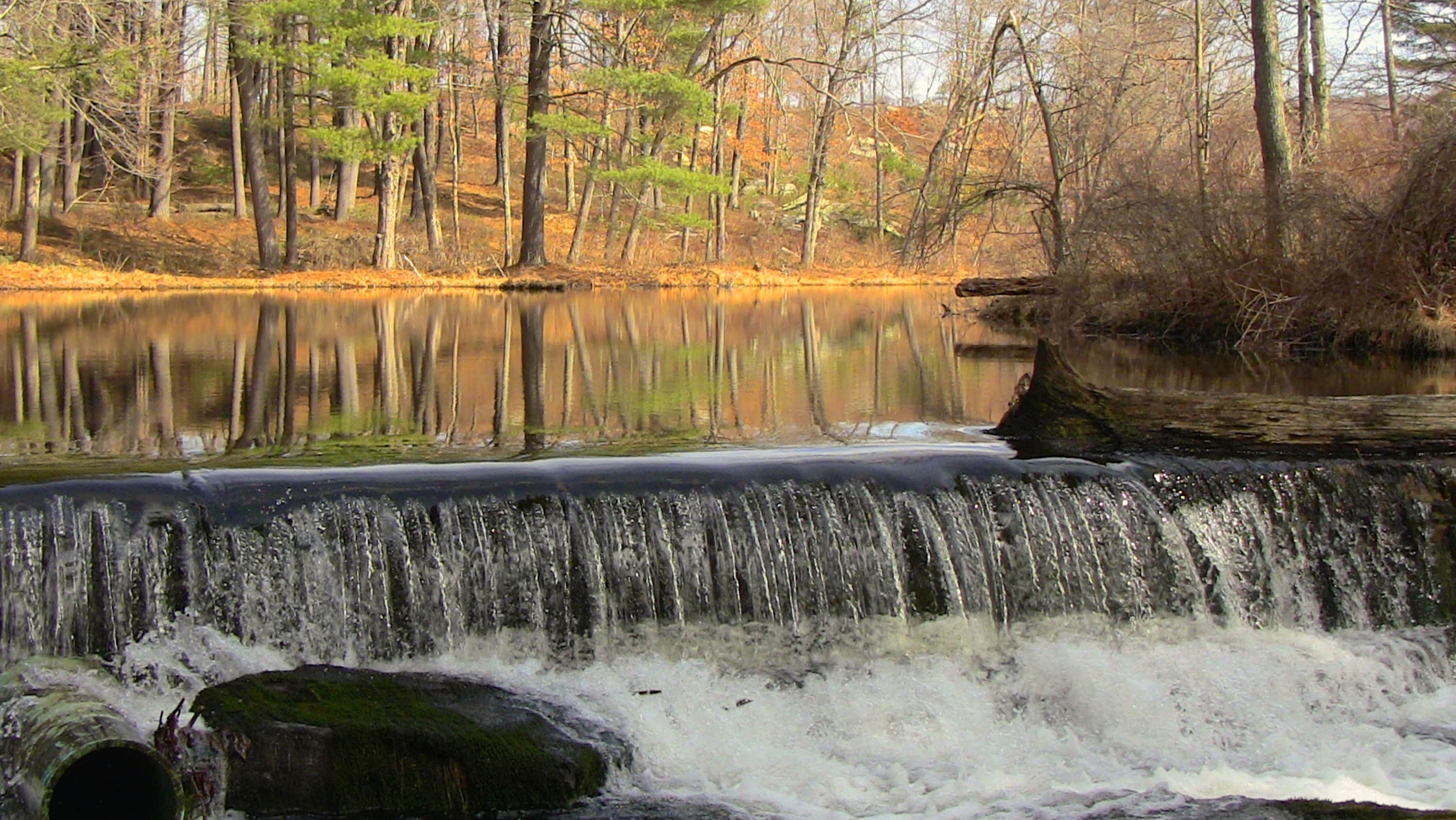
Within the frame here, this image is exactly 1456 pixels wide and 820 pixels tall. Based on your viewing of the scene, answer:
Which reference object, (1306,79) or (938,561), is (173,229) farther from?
(938,561)

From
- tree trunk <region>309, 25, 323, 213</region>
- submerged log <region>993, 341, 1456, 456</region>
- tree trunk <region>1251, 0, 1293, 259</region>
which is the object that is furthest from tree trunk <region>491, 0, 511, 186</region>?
submerged log <region>993, 341, 1456, 456</region>

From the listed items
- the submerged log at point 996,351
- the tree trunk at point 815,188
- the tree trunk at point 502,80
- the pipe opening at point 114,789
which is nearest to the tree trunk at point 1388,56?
the tree trunk at point 815,188

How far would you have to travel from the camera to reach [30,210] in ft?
91.0

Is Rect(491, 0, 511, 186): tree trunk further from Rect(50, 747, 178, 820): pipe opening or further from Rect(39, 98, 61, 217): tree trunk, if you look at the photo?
Rect(50, 747, 178, 820): pipe opening

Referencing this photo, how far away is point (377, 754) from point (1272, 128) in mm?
14373

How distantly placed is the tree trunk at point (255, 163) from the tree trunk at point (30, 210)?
4.02m

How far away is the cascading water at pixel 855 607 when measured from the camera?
5.69 meters

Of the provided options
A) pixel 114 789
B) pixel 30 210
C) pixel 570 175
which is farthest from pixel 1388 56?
pixel 114 789

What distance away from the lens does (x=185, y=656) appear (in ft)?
19.6

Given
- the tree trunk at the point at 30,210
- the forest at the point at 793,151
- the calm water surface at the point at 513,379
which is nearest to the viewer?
the calm water surface at the point at 513,379

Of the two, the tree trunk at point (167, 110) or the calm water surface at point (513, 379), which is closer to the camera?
the calm water surface at point (513, 379)

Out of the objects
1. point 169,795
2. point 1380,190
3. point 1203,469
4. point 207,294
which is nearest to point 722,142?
point 207,294

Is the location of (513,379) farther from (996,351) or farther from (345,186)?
(345,186)

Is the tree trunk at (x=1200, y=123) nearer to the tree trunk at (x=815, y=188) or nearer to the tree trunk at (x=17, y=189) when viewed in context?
the tree trunk at (x=815, y=188)
